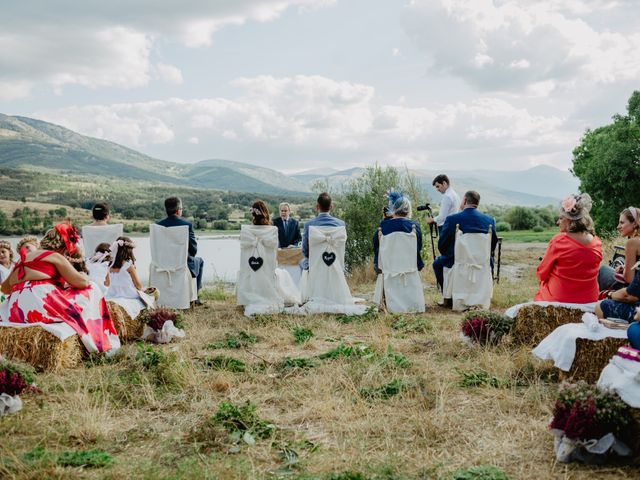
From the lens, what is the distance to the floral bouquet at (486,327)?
5.57 m

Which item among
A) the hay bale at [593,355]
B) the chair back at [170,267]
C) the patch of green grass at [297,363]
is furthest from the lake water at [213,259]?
the hay bale at [593,355]

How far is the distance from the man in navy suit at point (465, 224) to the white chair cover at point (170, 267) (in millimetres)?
3631

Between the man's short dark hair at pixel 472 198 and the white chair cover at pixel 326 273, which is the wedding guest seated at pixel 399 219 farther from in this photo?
the man's short dark hair at pixel 472 198

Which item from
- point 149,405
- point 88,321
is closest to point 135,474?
point 149,405

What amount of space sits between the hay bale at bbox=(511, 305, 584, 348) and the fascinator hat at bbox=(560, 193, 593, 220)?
Result: 2.84ft

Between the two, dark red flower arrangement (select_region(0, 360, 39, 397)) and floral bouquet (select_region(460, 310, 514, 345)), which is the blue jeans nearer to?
floral bouquet (select_region(460, 310, 514, 345))

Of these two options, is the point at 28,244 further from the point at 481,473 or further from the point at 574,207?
the point at 574,207

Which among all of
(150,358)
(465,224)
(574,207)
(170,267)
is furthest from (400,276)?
(150,358)

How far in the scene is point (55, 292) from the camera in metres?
5.25

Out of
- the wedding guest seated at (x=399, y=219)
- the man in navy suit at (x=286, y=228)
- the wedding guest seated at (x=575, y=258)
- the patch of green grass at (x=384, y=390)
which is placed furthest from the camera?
the man in navy suit at (x=286, y=228)

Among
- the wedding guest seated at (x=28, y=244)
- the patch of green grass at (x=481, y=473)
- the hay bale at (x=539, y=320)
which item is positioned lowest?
the patch of green grass at (x=481, y=473)

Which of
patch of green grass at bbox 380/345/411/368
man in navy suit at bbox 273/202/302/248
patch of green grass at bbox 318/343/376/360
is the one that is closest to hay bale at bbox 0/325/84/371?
patch of green grass at bbox 318/343/376/360

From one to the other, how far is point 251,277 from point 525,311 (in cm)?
379

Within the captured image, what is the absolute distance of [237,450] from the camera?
332 cm
